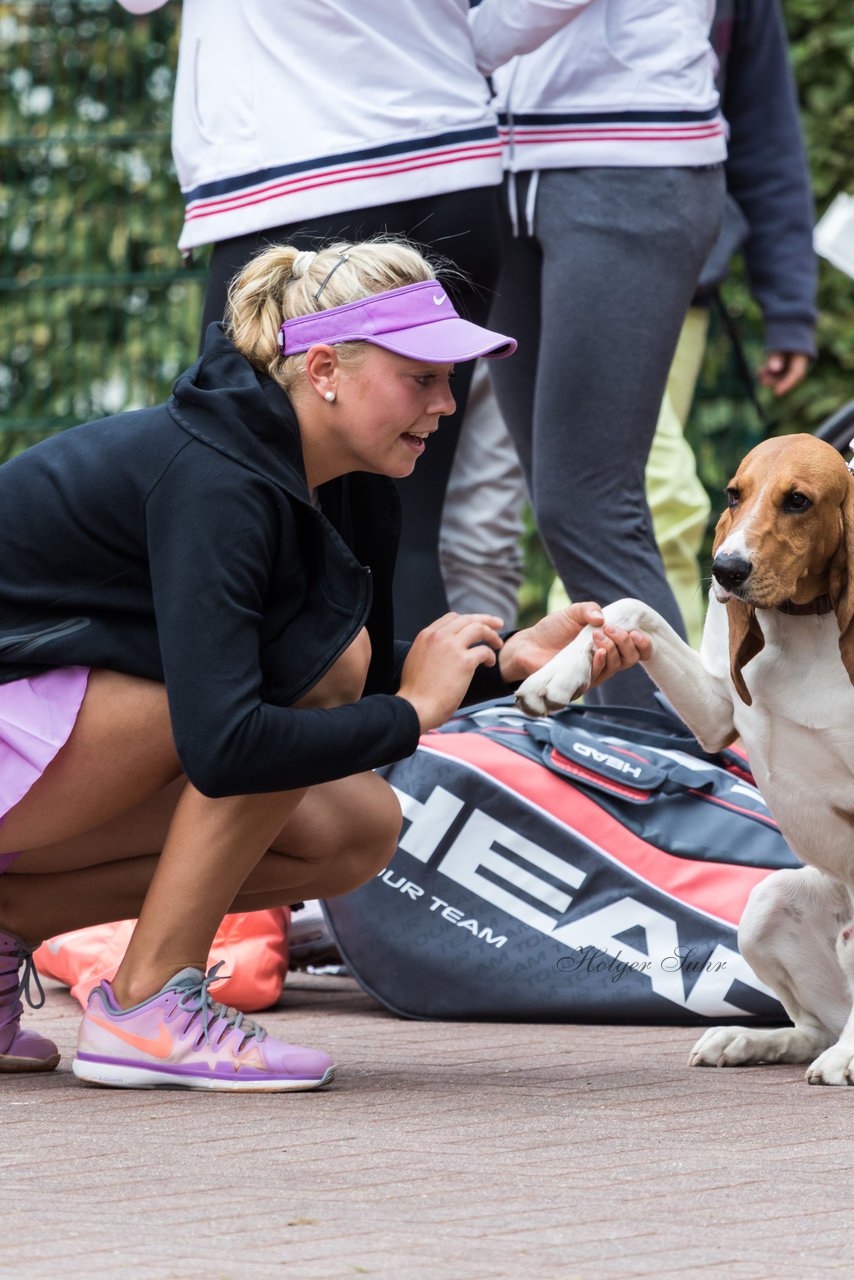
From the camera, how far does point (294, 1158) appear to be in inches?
106

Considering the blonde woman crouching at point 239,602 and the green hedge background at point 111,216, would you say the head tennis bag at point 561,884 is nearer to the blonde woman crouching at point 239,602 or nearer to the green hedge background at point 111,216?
the blonde woman crouching at point 239,602

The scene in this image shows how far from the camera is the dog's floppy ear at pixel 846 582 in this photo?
3160mm

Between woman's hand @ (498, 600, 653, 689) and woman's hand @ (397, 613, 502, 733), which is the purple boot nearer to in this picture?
woman's hand @ (397, 613, 502, 733)

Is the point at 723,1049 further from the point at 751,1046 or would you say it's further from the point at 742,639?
the point at 742,639

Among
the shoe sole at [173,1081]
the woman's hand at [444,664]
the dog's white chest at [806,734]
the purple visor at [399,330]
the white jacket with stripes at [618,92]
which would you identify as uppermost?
the white jacket with stripes at [618,92]

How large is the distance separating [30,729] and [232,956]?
1.13 metres

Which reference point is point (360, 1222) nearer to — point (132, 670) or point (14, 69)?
point (132, 670)

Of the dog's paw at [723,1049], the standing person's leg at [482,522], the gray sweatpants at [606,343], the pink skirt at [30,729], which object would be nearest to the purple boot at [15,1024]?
the pink skirt at [30,729]

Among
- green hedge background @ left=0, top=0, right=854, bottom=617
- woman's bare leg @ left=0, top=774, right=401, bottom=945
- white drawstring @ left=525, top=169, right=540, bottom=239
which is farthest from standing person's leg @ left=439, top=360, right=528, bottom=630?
woman's bare leg @ left=0, top=774, right=401, bottom=945

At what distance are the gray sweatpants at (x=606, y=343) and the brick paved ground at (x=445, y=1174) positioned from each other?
1.19 metres

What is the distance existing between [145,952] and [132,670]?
459mm

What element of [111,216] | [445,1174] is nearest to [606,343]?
[445,1174]

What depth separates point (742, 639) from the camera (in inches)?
130

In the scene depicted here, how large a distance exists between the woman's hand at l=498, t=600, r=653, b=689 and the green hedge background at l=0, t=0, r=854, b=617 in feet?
12.7
